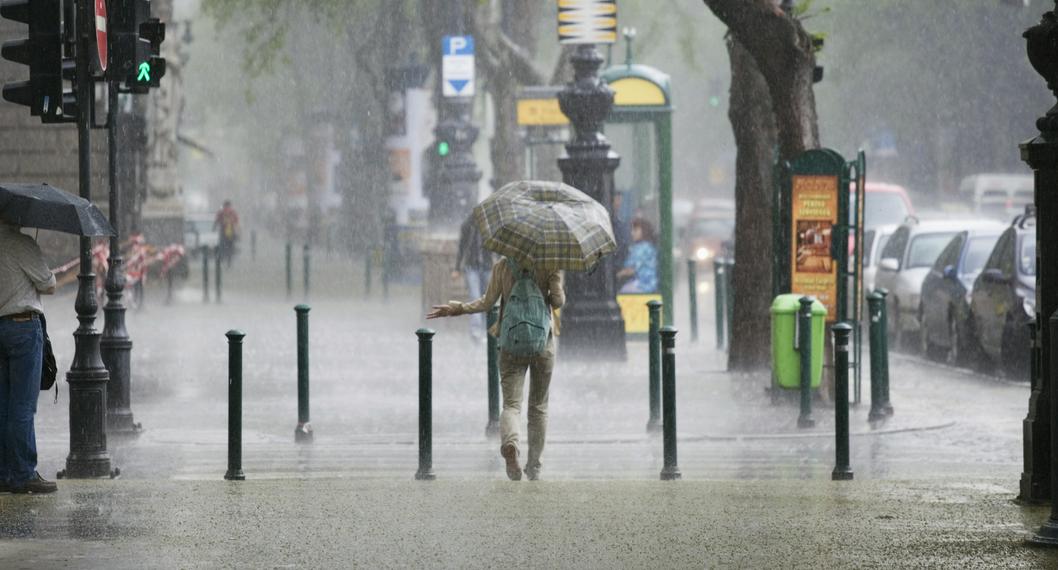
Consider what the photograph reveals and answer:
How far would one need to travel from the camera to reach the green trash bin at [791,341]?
16.3 m

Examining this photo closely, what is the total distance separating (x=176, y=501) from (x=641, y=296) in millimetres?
13654

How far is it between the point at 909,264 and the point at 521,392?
47.5ft

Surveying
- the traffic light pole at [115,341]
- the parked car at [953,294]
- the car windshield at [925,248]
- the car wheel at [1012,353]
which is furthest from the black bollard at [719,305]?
the traffic light pole at [115,341]

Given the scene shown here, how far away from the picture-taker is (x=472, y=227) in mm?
24328

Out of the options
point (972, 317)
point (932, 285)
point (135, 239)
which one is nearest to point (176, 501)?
point (972, 317)

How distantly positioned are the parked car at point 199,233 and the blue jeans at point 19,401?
41108 millimetres

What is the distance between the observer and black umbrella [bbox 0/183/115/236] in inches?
424

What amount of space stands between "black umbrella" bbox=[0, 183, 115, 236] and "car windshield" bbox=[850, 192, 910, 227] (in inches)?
867

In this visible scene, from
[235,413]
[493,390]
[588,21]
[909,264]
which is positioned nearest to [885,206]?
[909,264]

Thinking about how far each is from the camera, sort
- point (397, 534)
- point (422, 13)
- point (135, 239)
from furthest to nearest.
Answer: point (422, 13)
point (135, 239)
point (397, 534)

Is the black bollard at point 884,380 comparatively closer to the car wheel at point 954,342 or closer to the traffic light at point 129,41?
the car wheel at point 954,342

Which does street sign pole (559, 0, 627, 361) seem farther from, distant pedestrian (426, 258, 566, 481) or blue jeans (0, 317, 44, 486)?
blue jeans (0, 317, 44, 486)

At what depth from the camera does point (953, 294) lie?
21875 mm

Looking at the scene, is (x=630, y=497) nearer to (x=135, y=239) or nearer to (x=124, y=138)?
(x=135, y=239)
